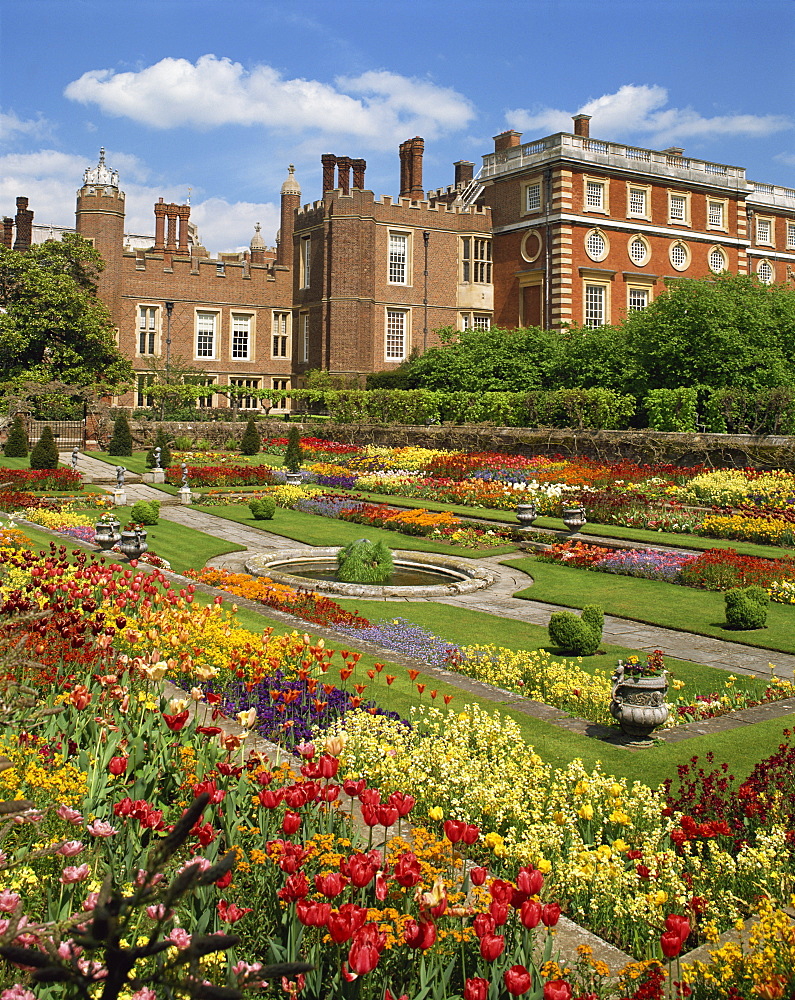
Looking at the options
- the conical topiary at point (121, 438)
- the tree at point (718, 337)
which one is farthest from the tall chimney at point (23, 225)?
the tree at point (718, 337)

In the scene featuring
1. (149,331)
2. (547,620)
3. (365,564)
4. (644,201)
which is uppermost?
(644,201)

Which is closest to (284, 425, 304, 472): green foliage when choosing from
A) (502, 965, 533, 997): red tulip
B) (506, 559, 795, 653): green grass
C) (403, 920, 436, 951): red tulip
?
(506, 559, 795, 653): green grass

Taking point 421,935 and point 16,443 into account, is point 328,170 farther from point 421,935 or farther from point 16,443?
point 421,935

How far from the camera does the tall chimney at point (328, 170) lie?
138 feet

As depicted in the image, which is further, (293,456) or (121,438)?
(121,438)

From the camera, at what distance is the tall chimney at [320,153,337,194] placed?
42.0 meters

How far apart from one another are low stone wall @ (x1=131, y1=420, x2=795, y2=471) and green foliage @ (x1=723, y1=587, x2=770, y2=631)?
11541 millimetres

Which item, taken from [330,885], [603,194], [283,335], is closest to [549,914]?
[330,885]

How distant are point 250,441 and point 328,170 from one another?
1532 cm

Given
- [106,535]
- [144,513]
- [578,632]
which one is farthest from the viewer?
[144,513]

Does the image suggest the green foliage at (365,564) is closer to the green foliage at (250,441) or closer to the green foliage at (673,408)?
the green foliage at (673,408)

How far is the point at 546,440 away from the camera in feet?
91.6

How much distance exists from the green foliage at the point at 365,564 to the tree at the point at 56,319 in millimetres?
26358

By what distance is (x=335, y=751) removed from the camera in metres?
3.95
